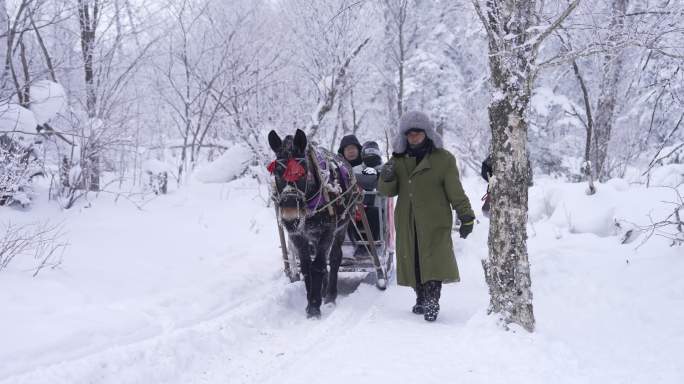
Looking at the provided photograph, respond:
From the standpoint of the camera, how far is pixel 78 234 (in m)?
7.34

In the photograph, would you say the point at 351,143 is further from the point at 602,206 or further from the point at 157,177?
the point at 157,177

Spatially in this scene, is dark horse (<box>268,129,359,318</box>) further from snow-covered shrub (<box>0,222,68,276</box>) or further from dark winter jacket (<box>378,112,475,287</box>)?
snow-covered shrub (<box>0,222,68,276</box>)

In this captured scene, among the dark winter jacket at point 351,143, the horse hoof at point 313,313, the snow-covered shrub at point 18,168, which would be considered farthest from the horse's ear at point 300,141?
the snow-covered shrub at point 18,168

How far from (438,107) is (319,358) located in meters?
21.1

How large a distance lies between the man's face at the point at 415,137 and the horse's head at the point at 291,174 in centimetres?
105

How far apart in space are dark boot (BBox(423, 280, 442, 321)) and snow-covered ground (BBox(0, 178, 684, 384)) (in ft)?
0.54

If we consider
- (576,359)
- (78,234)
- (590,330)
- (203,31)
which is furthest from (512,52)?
(203,31)

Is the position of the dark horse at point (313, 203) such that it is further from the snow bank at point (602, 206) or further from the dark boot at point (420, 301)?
the snow bank at point (602, 206)

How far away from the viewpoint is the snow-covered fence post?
4.21 m

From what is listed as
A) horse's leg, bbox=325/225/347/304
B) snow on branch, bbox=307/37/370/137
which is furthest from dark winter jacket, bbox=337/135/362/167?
snow on branch, bbox=307/37/370/137

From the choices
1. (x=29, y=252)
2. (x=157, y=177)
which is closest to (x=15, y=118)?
(x=29, y=252)

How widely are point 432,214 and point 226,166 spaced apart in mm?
8968

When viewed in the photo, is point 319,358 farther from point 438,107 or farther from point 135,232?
point 438,107

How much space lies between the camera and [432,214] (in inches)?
206
